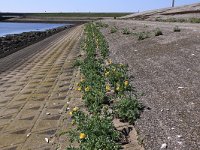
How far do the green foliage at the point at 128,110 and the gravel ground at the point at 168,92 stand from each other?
0.14 m

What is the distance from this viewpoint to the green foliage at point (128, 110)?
7.24 m

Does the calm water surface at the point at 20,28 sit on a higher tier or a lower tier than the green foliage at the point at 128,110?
lower

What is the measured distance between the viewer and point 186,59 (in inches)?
511

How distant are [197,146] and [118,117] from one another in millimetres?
2156

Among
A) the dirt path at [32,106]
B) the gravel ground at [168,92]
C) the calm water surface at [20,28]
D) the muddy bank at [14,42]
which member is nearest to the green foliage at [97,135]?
the gravel ground at [168,92]

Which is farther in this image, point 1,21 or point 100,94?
point 1,21

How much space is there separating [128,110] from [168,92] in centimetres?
181

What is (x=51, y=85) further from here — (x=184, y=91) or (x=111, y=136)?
(x=111, y=136)

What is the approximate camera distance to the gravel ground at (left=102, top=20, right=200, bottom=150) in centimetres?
616

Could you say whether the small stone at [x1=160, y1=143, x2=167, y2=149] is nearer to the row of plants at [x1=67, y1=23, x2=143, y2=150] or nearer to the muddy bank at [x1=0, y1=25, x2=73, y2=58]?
the row of plants at [x1=67, y1=23, x2=143, y2=150]

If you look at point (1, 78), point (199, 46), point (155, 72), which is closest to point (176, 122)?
point (155, 72)

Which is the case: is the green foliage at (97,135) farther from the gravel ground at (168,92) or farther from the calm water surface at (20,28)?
the calm water surface at (20,28)

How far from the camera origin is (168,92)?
8.88 metres

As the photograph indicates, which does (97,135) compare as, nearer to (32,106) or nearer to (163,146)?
(163,146)
